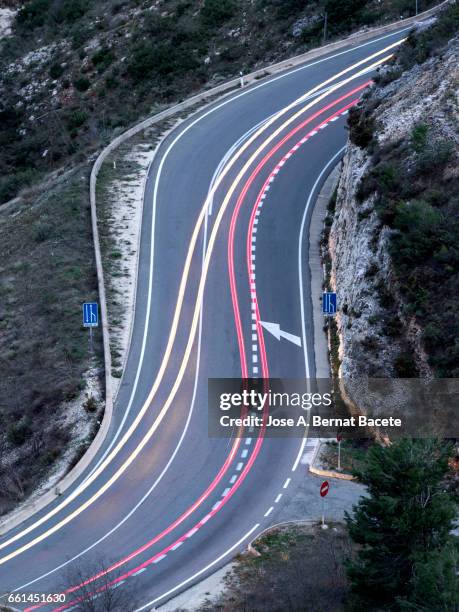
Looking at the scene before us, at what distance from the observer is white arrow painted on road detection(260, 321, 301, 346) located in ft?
143

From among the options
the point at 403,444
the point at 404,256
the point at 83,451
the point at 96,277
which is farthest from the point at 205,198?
the point at 403,444

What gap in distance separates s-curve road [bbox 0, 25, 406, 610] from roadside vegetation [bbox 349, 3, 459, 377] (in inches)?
223

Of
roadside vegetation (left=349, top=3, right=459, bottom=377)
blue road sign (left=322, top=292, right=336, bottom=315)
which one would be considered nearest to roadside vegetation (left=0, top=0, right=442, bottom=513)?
blue road sign (left=322, top=292, right=336, bottom=315)

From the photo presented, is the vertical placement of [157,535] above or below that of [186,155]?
below

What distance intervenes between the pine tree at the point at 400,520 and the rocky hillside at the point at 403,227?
9.52 metres

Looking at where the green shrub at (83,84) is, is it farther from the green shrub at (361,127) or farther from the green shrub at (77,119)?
the green shrub at (361,127)

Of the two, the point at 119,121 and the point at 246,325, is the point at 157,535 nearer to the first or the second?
the point at 246,325

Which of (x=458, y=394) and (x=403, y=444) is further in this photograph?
(x=458, y=394)

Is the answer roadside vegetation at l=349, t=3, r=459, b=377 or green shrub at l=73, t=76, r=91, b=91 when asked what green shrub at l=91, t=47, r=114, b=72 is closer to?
green shrub at l=73, t=76, r=91, b=91

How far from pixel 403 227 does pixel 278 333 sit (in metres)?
7.46

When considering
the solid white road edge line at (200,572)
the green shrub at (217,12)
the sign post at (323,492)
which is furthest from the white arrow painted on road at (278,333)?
the green shrub at (217,12)

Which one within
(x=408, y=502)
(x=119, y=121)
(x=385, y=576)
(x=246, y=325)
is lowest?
(x=385, y=576)

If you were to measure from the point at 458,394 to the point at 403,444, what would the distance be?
9281mm

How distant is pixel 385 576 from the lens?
25031 mm
